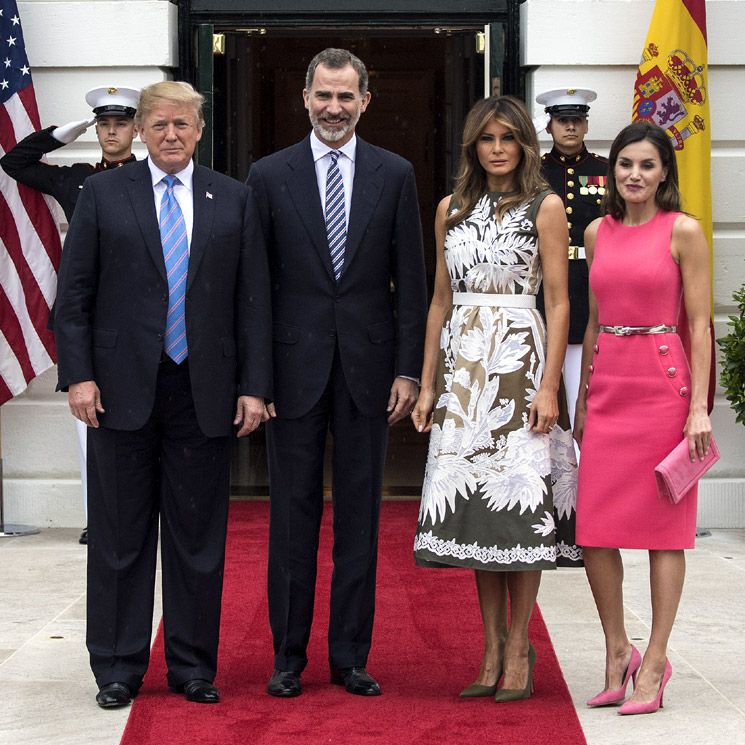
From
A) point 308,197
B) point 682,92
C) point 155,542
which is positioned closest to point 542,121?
point 682,92

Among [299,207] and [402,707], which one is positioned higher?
[299,207]

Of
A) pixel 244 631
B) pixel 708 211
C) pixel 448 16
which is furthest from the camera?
pixel 448 16

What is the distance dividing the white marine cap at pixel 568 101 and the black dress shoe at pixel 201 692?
3.65 m

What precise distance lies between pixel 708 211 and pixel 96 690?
4.18 m

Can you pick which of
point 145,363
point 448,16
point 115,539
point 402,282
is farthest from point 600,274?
A: point 448,16

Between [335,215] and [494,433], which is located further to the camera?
[335,215]

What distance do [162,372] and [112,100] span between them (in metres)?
2.91

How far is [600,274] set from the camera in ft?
13.1

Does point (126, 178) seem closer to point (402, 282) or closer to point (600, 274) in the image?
point (402, 282)

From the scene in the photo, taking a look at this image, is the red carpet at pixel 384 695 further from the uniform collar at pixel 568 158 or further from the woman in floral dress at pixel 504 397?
the uniform collar at pixel 568 158

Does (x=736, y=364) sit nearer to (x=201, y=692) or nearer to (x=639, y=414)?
(x=639, y=414)

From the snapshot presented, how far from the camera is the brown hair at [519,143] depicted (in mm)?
3926

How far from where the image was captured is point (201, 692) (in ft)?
13.0

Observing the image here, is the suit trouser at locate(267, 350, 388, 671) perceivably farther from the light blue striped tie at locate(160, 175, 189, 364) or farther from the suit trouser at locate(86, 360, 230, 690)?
the light blue striped tie at locate(160, 175, 189, 364)
